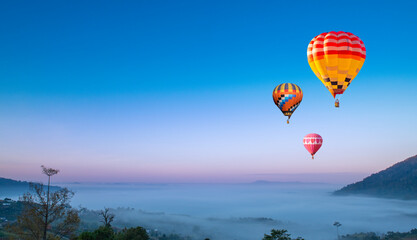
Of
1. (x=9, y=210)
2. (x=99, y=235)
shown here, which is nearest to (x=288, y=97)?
(x=99, y=235)

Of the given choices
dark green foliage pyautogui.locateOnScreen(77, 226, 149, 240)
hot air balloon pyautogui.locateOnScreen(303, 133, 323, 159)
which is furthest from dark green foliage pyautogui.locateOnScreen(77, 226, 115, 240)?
hot air balloon pyautogui.locateOnScreen(303, 133, 323, 159)

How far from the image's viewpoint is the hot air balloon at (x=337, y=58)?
30828mm

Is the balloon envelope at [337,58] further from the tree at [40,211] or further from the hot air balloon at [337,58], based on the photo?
the tree at [40,211]

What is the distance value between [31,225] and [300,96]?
1329 inches

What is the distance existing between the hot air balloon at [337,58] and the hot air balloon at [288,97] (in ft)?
35.0

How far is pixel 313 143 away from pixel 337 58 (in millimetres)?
19884

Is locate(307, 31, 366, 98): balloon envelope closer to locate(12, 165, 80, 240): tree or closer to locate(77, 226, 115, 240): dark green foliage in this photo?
locate(12, 165, 80, 240): tree

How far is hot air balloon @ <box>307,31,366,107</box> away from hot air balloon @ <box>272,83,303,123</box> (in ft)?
35.0

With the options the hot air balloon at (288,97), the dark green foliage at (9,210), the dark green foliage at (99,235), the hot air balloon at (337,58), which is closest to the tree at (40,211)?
the dark green foliage at (99,235)

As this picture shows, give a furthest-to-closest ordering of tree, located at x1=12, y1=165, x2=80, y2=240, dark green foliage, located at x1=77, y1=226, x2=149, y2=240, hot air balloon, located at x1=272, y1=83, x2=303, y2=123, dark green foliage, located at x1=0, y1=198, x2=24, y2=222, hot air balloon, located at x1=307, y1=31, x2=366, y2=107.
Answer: dark green foliage, located at x1=0, y1=198, x2=24, y2=222
hot air balloon, located at x1=272, y1=83, x2=303, y2=123
dark green foliage, located at x1=77, y1=226, x2=149, y2=240
hot air balloon, located at x1=307, y1=31, x2=366, y2=107
tree, located at x1=12, y1=165, x2=80, y2=240

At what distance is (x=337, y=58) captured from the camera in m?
30.8

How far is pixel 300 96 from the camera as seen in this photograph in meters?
43.6

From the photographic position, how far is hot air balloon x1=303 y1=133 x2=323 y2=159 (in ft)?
157

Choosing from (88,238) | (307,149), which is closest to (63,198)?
(88,238)
